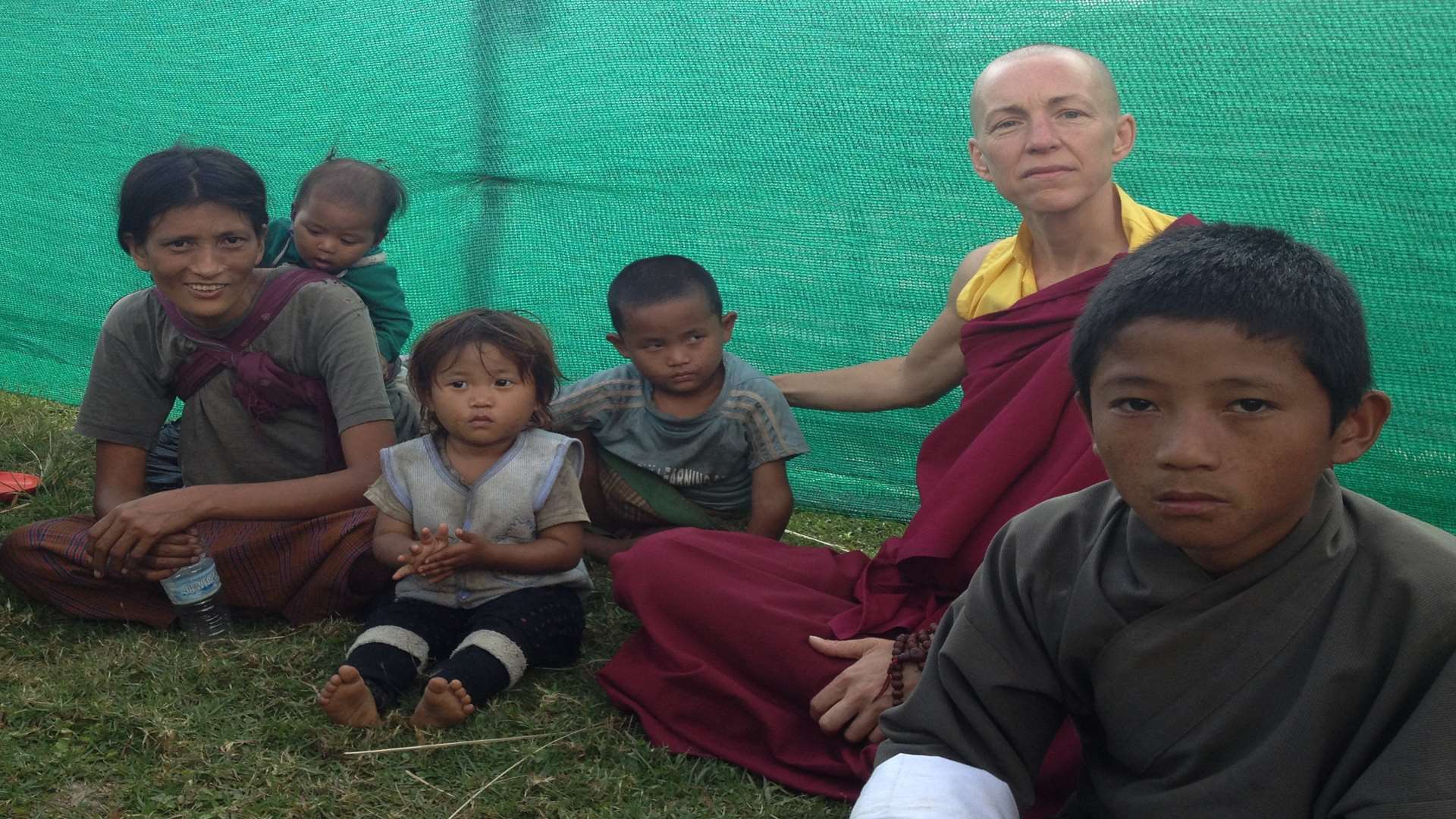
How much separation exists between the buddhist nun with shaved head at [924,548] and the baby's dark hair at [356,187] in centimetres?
153

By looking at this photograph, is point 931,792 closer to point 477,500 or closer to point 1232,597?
point 1232,597

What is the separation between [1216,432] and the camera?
1738 mm

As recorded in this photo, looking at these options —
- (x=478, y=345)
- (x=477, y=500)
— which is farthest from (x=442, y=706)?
(x=478, y=345)

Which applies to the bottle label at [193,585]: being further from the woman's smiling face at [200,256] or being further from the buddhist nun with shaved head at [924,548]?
the buddhist nun with shaved head at [924,548]

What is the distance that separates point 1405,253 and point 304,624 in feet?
9.18

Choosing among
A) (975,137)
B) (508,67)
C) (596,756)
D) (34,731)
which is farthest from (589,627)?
(508,67)

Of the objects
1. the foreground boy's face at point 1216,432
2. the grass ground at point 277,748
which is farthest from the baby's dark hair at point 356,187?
the foreground boy's face at point 1216,432

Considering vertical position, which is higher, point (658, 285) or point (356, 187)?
point (356, 187)

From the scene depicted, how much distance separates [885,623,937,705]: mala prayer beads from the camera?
2.57m

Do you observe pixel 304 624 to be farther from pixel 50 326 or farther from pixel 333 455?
pixel 50 326

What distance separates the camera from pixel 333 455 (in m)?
3.58

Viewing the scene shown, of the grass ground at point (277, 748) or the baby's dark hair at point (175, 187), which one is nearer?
the grass ground at point (277, 748)

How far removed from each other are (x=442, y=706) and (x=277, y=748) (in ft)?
1.05

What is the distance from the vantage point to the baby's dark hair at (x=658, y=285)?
351cm
